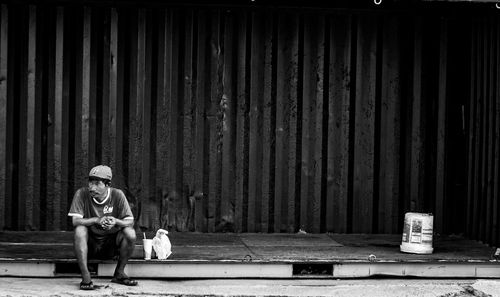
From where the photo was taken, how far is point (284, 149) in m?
11.2

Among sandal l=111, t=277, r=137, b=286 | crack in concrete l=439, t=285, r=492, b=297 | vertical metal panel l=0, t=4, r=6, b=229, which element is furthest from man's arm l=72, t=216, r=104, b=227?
crack in concrete l=439, t=285, r=492, b=297

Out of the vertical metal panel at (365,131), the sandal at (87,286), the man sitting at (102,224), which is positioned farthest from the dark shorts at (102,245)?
the vertical metal panel at (365,131)

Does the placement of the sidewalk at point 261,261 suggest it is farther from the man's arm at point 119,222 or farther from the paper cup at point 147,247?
the man's arm at point 119,222

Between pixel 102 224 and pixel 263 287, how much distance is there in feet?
5.50

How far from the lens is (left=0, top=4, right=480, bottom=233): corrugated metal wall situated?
10820 millimetres

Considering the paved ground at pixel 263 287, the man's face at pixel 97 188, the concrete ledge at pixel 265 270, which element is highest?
the man's face at pixel 97 188

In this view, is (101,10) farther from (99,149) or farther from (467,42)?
(467,42)

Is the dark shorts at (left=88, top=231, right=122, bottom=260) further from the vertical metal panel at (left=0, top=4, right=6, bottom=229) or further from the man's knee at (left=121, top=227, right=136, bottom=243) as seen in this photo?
the vertical metal panel at (left=0, top=4, right=6, bottom=229)

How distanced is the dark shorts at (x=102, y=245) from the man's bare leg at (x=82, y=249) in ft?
0.73

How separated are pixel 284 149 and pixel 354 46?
1600 mm

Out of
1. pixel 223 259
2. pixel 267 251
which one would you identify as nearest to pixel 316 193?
pixel 267 251

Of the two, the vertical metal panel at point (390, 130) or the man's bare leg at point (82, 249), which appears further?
the vertical metal panel at point (390, 130)

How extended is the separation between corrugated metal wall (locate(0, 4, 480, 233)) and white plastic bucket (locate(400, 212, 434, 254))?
5.18 ft

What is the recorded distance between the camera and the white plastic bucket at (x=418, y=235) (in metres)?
9.63
